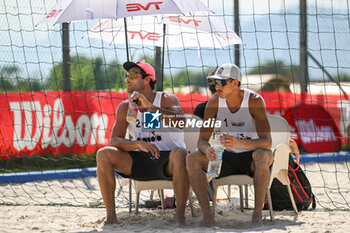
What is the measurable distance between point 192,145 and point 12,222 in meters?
1.59

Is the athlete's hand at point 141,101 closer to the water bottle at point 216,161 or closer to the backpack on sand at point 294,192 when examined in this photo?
the water bottle at point 216,161

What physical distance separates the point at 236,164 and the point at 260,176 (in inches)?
10.1

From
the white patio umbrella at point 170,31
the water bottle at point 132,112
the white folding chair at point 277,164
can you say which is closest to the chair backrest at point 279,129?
the white folding chair at point 277,164

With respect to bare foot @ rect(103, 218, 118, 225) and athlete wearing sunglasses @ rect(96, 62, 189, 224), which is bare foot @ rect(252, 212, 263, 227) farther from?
bare foot @ rect(103, 218, 118, 225)

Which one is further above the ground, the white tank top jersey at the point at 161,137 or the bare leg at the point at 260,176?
the white tank top jersey at the point at 161,137

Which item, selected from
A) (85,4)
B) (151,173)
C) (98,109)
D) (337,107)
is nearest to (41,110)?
(98,109)

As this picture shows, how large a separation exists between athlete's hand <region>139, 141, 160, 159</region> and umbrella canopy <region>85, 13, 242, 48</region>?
1832 millimetres

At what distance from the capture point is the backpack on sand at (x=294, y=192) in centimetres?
473

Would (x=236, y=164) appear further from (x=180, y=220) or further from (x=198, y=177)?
(x=180, y=220)

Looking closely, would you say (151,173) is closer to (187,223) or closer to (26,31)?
(187,223)

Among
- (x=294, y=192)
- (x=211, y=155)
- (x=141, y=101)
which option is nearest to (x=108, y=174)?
(x=141, y=101)

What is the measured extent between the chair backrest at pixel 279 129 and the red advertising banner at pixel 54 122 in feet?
8.27

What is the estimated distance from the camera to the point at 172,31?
592cm

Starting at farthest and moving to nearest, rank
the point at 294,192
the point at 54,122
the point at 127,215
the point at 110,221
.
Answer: the point at 54,122, the point at 294,192, the point at 127,215, the point at 110,221
